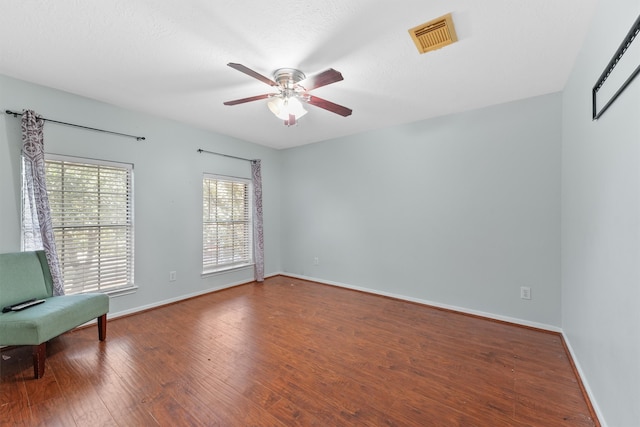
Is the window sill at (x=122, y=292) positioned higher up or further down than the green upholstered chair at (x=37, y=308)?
further down

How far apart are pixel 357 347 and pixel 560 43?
289cm

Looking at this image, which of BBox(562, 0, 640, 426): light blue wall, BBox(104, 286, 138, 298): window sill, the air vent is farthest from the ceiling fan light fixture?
BBox(104, 286, 138, 298): window sill

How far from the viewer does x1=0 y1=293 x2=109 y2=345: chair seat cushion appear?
1.96 meters

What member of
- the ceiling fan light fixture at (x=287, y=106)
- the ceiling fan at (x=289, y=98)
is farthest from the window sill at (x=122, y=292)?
the ceiling fan light fixture at (x=287, y=106)

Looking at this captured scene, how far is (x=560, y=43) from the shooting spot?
1988 millimetres

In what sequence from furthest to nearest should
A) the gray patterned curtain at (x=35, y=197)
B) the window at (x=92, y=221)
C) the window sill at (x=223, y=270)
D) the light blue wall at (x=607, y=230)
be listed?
the window sill at (x=223, y=270)
the window at (x=92, y=221)
the gray patterned curtain at (x=35, y=197)
the light blue wall at (x=607, y=230)

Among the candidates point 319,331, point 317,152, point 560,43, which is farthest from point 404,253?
point 560,43

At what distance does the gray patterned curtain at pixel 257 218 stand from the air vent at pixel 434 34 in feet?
10.8

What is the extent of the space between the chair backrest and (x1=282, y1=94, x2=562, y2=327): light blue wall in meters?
3.40

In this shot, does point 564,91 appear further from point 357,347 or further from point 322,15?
point 357,347

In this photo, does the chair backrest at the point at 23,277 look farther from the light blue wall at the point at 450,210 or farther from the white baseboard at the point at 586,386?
the white baseboard at the point at 586,386

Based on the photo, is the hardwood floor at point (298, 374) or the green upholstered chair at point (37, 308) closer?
the hardwood floor at point (298, 374)

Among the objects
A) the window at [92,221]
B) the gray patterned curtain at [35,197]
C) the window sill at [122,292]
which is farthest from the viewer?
the window sill at [122,292]

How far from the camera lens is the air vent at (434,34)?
177 centimetres
